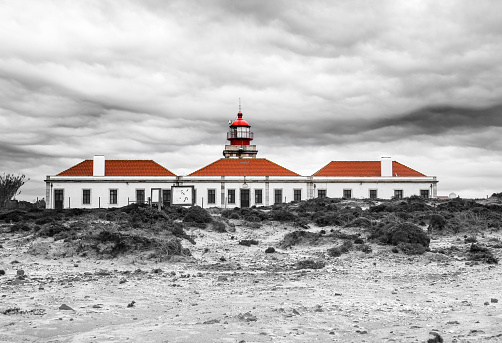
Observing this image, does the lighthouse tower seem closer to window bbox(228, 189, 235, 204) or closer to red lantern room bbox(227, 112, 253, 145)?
red lantern room bbox(227, 112, 253, 145)

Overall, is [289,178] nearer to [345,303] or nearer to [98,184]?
[98,184]

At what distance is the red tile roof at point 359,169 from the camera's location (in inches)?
1738

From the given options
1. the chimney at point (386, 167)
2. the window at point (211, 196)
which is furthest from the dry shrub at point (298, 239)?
the chimney at point (386, 167)

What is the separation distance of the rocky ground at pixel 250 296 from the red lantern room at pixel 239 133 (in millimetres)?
36335

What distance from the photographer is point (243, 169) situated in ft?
144

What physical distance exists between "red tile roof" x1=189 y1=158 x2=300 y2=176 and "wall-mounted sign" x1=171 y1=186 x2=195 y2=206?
15798mm

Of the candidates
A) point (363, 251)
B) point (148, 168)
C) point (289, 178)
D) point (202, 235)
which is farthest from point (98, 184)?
point (363, 251)

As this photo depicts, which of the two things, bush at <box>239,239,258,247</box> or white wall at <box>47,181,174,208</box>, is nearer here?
bush at <box>239,239,258,247</box>

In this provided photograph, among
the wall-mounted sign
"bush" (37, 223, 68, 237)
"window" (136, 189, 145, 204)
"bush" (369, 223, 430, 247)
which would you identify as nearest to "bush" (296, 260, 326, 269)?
"bush" (369, 223, 430, 247)

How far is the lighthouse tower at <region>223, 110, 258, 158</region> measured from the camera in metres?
52.7

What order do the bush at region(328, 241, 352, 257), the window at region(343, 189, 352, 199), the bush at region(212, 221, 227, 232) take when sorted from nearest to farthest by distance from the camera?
the bush at region(328, 241, 352, 257) < the bush at region(212, 221, 227, 232) < the window at region(343, 189, 352, 199)

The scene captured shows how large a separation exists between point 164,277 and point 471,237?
11.5 meters

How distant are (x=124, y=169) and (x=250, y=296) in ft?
115

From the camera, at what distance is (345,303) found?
30.9ft
